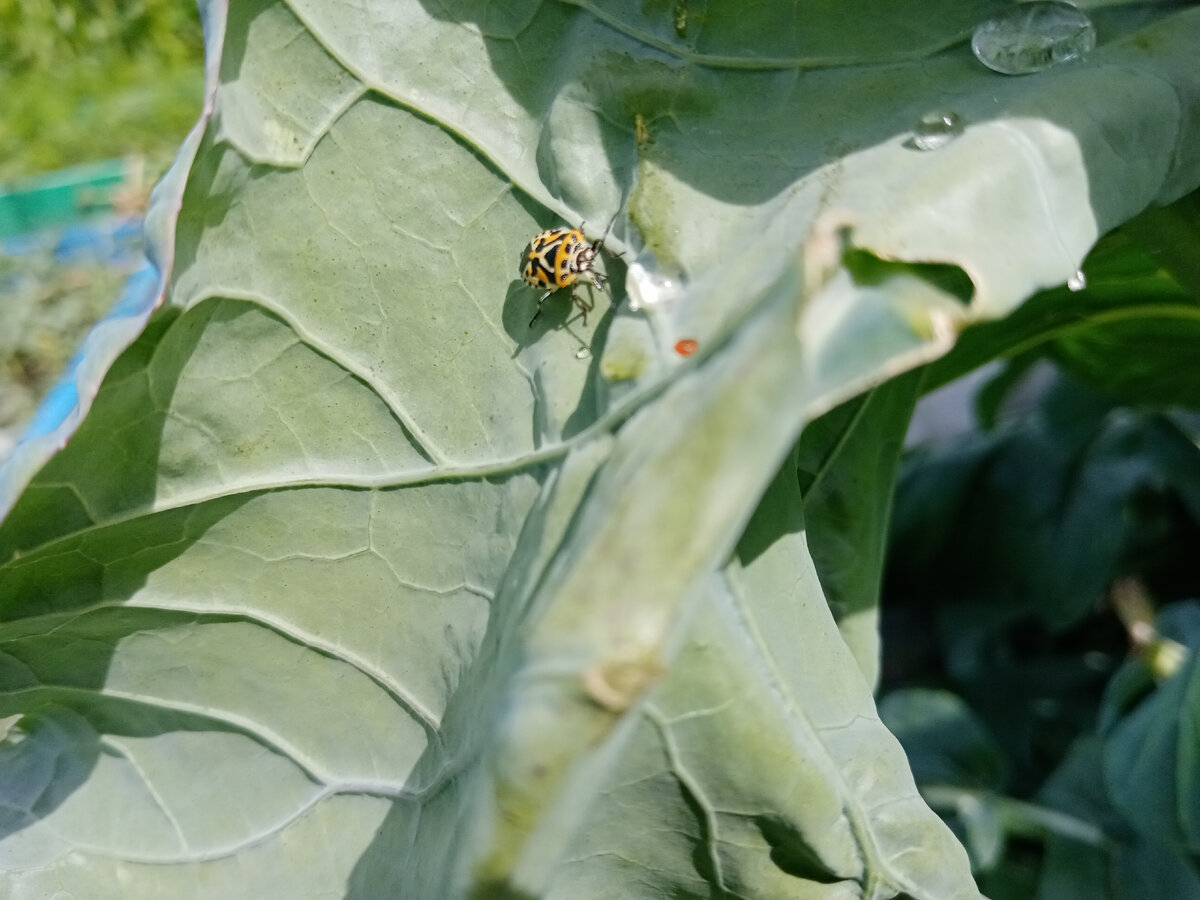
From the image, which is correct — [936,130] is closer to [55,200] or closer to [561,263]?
[561,263]

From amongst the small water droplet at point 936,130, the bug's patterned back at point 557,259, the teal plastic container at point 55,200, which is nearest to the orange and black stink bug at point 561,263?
the bug's patterned back at point 557,259

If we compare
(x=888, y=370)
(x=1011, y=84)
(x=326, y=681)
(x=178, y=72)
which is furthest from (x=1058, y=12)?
(x=178, y=72)

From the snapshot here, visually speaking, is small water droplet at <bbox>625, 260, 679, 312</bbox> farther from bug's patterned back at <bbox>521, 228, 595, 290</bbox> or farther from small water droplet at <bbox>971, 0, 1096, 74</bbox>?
small water droplet at <bbox>971, 0, 1096, 74</bbox>

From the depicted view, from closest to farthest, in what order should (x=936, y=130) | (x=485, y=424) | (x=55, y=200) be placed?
(x=936, y=130) < (x=485, y=424) < (x=55, y=200)

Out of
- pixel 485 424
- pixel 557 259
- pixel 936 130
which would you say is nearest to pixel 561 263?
pixel 557 259

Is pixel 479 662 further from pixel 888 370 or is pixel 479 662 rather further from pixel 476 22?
pixel 476 22

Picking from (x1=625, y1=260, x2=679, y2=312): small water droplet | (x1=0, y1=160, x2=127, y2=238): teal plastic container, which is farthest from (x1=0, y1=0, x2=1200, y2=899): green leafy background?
(x1=0, y1=160, x2=127, y2=238): teal plastic container

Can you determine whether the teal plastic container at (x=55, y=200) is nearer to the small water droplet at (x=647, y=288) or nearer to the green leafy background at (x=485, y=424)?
the green leafy background at (x=485, y=424)
